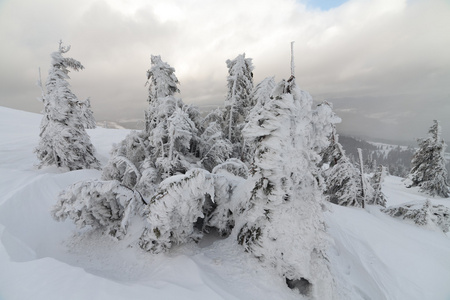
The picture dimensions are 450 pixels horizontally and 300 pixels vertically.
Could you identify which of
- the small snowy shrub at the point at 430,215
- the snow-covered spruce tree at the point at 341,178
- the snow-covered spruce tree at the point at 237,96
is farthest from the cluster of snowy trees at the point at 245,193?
the small snowy shrub at the point at 430,215

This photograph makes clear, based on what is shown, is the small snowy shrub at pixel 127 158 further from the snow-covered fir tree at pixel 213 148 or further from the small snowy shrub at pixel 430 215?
the small snowy shrub at pixel 430 215

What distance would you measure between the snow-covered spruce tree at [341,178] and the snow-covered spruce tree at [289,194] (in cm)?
1018

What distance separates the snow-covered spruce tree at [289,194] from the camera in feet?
17.7

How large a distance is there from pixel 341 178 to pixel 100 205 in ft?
51.8

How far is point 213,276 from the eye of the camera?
222 inches

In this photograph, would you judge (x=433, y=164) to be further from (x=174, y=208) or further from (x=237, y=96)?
(x=174, y=208)

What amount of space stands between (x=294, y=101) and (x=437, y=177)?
1204 inches

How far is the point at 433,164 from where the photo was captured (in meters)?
24.5

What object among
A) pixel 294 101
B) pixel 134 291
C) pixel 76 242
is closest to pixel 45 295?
pixel 134 291

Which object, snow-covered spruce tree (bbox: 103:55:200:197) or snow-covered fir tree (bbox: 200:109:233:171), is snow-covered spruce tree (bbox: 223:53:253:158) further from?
snow-covered spruce tree (bbox: 103:55:200:197)

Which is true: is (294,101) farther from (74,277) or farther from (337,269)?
(74,277)

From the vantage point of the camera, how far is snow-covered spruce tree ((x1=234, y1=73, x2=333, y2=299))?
17.7 feet

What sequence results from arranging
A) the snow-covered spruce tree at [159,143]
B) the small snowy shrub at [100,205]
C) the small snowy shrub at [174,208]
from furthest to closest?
the snow-covered spruce tree at [159,143] → the small snowy shrub at [100,205] → the small snowy shrub at [174,208]

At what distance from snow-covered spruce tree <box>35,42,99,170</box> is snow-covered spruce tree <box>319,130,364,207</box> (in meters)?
18.0
